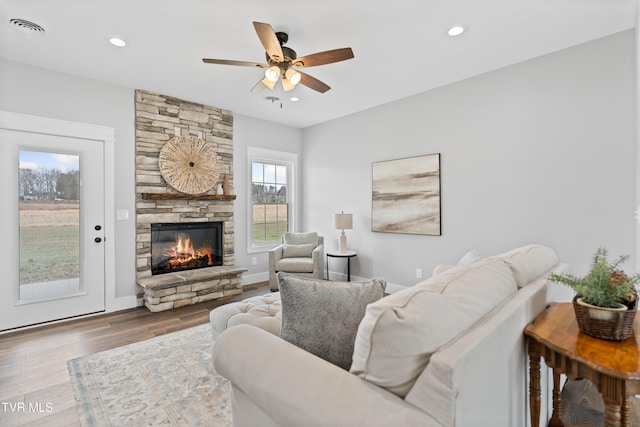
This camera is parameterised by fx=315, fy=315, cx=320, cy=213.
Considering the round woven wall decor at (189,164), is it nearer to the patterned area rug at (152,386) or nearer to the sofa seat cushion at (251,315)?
the patterned area rug at (152,386)

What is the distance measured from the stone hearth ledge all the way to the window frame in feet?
2.68

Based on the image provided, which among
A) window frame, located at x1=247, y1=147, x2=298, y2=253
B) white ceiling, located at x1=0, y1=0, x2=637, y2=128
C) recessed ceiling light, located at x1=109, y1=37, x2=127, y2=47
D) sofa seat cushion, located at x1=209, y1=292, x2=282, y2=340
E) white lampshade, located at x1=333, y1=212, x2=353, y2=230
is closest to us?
sofa seat cushion, located at x1=209, y1=292, x2=282, y2=340

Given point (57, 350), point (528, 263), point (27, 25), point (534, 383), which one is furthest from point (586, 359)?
point (27, 25)

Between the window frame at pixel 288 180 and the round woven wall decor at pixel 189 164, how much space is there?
65 cm

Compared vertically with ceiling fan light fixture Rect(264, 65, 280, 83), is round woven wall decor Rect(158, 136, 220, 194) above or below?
below

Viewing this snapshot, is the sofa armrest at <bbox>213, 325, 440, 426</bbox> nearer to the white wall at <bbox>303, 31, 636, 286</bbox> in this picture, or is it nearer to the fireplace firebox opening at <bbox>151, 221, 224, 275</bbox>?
the white wall at <bbox>303, 31, 636, 286</bbox>

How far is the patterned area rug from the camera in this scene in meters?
1.85

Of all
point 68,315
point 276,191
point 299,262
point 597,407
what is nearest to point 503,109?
point 597,407

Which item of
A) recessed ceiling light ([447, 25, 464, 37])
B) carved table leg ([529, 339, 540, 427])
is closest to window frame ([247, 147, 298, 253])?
recessed ceiling light ([447, 25, 464, 37])

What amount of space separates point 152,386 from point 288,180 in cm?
408

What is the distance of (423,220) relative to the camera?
159 inches

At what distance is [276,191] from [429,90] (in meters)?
2.94

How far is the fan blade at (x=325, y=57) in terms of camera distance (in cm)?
243

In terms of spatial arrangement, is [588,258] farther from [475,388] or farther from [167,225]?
[167,225]
